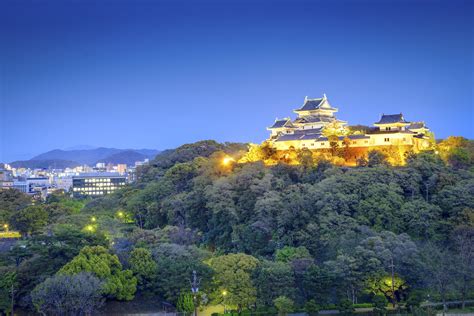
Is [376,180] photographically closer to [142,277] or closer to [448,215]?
[448,215]

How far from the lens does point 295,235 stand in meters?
→ 30.9

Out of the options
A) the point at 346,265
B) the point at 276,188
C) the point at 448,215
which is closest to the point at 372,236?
the point at 346,265

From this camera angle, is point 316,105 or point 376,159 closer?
point 376,159

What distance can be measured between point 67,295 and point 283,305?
852 cm

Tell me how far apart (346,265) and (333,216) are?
526cm

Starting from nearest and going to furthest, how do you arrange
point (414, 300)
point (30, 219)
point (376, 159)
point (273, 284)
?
1. point (414, 300)
2. point (273, 284)
3. point (376, 159)
4. point (30, 219)

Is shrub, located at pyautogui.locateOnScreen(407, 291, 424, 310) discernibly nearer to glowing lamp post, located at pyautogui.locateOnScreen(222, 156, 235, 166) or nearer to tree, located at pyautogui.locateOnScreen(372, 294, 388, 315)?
tree, located at pyautogui.locateOnScreen(372, 294, 388, 315)

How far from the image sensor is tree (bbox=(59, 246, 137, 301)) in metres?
25.3

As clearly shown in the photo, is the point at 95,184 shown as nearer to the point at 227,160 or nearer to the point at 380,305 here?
the point at 227,160

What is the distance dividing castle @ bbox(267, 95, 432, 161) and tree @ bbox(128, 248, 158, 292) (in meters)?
15.0

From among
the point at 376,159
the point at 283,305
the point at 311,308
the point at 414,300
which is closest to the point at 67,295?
the point at 283,305

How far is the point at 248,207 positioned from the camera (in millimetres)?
34750

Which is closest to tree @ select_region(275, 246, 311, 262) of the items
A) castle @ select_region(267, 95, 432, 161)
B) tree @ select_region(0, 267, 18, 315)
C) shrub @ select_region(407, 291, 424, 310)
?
shrub @ select_region(407, 291, 424, 310)

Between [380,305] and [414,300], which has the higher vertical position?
[414,300]
